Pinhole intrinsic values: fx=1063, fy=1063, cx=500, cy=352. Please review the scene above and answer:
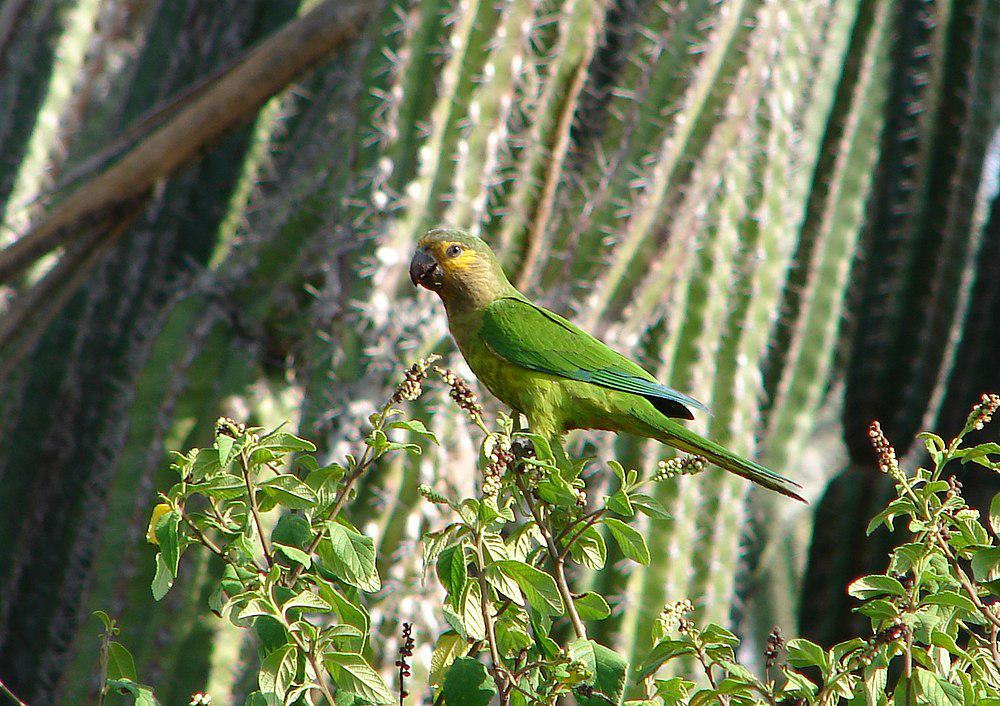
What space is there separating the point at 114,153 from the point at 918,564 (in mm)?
2795

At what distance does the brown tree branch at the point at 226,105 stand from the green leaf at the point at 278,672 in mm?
2241

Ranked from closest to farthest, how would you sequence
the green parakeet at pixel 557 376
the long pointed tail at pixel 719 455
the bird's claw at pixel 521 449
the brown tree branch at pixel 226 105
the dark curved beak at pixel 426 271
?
1. the bird's claw at pixel 521 449
2. the long pointed tail at pixel 719 455
3. the green parakeet at pixel 557 376
4. the dark curved beak at pixel 426 271
5. the brown tree branch at pixel 226 105

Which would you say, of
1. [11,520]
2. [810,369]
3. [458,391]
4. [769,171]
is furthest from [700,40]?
[11,520]

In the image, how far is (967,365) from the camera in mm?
3420

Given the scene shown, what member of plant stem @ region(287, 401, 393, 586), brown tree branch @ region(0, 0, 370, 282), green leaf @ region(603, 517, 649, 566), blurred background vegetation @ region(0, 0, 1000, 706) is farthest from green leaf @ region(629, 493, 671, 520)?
brown tree branch @ region(0, 0, 370, 282)

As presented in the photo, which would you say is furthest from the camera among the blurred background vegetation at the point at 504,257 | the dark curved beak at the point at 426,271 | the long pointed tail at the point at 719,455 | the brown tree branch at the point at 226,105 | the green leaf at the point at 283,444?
the brown tree branch at the point at 226,105

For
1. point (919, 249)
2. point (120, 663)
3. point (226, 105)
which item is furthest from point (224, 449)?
point (919, 249)

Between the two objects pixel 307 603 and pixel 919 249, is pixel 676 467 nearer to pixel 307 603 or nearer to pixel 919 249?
pixel 307 603

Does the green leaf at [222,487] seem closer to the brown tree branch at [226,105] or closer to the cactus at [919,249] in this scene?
the brown tree branch at [226,105]

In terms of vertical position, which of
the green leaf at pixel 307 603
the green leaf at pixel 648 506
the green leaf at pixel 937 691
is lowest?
the green leaf at pixel 307 603

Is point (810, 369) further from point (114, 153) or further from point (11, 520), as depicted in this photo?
point (11, 520)

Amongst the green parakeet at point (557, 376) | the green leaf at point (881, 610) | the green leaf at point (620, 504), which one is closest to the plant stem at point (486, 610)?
the green leaf at point (620, 504)

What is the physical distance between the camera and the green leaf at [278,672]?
0.85 metres

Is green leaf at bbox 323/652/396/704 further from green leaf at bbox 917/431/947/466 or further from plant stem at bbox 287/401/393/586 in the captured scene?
green leaf at bbox 917/431/947/466
